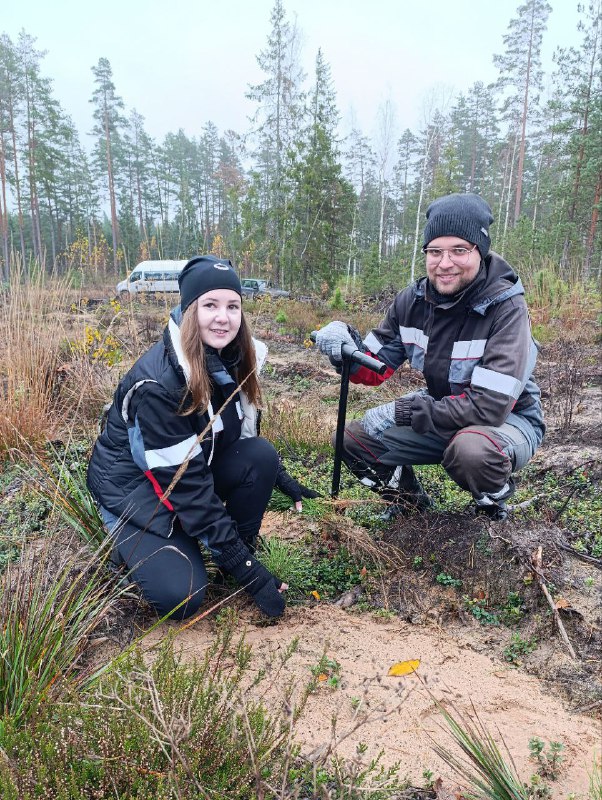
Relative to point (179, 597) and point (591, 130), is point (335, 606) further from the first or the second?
point (591, 130)

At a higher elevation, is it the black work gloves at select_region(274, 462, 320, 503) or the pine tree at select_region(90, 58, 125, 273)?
the pine tree at select_region(90, 58, 125, 273)

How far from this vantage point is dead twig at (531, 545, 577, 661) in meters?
2.19

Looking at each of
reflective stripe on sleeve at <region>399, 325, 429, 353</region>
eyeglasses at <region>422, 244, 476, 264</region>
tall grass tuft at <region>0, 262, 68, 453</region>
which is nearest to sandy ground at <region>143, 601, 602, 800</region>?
reflective stripe on sleeve at <region>399, 325, 429, 353</region>

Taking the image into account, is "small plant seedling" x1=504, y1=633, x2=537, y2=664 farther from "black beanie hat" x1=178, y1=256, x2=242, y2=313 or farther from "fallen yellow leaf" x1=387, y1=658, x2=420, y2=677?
"black beanie hat" x1=178, y1=256, x2=242, y2=313

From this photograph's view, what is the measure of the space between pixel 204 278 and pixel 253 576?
1387 mm

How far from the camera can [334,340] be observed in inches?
124

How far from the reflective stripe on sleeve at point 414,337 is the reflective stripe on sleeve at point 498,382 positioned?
426mm

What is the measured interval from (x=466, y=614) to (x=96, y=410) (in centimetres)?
365

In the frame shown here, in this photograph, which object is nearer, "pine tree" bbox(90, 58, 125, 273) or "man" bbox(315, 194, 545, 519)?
"man" bbox(315, 194, 545, 519)

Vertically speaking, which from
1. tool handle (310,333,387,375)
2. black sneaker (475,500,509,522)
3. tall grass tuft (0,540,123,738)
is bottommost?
black sneaker (475,500,509,522)

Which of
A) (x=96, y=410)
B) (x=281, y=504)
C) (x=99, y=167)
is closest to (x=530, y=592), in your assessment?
(x=281, y=504)

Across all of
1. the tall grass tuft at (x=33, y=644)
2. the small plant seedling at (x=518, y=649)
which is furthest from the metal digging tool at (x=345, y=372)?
the tall grass tuft at (x=33, y=644)

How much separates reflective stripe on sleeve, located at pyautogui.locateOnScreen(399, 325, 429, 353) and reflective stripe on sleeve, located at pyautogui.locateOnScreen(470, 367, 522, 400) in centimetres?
43

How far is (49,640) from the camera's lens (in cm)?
173
